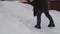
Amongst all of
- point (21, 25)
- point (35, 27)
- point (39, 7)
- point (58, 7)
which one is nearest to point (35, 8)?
point (39, 7)

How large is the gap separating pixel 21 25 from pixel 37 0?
2.61 ft

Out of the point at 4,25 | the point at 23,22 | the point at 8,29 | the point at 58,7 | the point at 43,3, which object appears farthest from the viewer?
the point at 58,7

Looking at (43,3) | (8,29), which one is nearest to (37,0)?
(43,3)

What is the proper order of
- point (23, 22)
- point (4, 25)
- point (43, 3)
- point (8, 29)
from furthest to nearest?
point (23, 22)
point (4, 25)
point (8, 29)
point (43, 3)

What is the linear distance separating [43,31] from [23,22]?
0.79 m

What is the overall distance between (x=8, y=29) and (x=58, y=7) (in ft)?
9.52

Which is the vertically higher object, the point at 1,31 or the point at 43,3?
the point at 43,3

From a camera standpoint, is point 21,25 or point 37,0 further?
point 21,25

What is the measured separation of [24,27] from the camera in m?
3.45

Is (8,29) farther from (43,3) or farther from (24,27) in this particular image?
(43,3)

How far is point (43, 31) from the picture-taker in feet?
10.5

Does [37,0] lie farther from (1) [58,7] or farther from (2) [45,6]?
(1) [58,7]

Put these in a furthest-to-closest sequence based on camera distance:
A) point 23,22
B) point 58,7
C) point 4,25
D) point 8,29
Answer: point 58,7 → point 23,22 → point 4,25 → point 8,29

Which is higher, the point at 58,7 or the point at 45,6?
the point at 45,6
